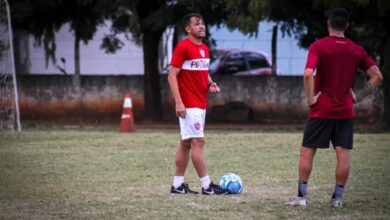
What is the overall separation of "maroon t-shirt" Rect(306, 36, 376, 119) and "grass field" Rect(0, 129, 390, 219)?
3.39ft

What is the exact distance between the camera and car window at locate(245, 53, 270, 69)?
30312 millimetres

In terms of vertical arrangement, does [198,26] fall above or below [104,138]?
above

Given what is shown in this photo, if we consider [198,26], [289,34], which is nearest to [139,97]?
[289,34]

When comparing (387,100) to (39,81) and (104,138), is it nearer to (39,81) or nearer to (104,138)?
(104,138)

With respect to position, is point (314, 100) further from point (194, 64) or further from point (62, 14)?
point (62, 14)

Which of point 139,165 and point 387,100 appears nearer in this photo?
point 139,165

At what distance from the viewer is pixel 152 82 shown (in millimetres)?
27672

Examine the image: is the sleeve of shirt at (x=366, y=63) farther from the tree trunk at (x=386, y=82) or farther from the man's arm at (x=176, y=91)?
the tree trunk at (x=386, y=82)

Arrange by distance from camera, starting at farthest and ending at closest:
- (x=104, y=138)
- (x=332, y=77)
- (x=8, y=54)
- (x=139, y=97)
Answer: (x=139, y=97)
(x=8, y=54)
(x=104, y=138)
(x=332, y=77)

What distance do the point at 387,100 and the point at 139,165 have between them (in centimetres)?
1185

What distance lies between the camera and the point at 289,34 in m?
26.0

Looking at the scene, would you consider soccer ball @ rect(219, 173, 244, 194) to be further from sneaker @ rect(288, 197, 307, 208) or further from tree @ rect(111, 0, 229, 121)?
tree @ rect(111, 0, 229, 121)

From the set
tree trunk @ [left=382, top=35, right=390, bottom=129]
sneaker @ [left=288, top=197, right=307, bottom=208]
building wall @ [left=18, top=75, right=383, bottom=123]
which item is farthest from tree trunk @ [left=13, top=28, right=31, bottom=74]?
sneaker @ [left=288, top=197, right=307, bottom=208]

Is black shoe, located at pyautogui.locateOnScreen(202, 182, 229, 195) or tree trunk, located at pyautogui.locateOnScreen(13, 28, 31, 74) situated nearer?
black shoe, located at pyautogui.locateOnScreen(202, 182, 229, 195)
